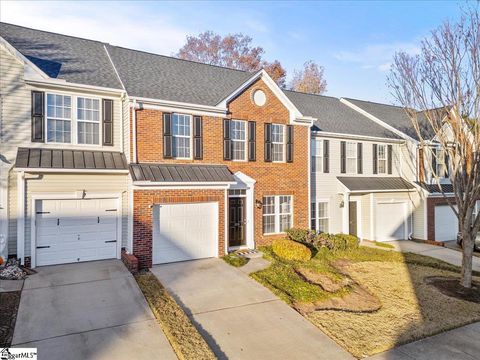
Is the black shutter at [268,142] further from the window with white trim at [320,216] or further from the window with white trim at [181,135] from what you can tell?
the window with white trim at [320,216]

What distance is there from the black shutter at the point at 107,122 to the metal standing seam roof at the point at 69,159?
1.45 ft

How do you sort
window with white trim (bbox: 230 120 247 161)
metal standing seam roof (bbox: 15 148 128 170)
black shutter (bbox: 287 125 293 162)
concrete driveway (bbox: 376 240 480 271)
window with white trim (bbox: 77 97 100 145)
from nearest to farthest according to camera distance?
1. metal standing seam roof (bbox: 15 148 128 170)
2. window with white trim (bbox: 77 97 100 145)
3. window with white trim (bbox: 230 120 247 161)
4. concrete driveway (bbox: 376 240 480 271)
5. black shutter (bbox: 287 125 293 162)

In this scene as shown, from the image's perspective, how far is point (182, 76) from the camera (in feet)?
47.2

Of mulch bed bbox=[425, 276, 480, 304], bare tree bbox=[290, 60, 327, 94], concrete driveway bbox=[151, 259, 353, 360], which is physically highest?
bare tree bbox=[290, 60, 327, 94]

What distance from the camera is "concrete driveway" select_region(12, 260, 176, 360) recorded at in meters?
5.80

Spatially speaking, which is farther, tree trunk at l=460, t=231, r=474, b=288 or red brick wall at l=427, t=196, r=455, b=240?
red brick wall at l=427, t=196, r=455, b=240

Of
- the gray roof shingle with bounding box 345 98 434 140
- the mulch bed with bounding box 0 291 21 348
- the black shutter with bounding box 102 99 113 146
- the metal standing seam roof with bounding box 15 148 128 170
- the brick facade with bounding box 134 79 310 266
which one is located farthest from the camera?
the gray roof shingle with bounding box 345 98 434 140

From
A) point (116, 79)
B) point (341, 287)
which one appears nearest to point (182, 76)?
point (116, 79)

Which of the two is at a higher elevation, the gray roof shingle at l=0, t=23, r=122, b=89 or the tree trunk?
the gray roof shingle at l=0, t=23, r=122, b=89

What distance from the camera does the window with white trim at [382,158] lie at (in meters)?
18.8

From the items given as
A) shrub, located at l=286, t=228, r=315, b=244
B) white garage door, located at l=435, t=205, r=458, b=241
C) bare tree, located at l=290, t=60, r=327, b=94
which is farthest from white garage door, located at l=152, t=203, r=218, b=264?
bare tree, located at l=290, t=60, r=327, b=94

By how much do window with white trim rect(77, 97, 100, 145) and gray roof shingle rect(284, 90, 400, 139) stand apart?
10366 millimetres

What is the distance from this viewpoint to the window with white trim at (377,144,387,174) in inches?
741

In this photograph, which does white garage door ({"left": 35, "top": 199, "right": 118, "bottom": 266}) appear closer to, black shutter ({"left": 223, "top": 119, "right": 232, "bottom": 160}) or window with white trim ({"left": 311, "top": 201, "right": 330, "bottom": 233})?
Result: black shutter ({"left": 223, "top": 119, "right": 232, "bottom": 160})
